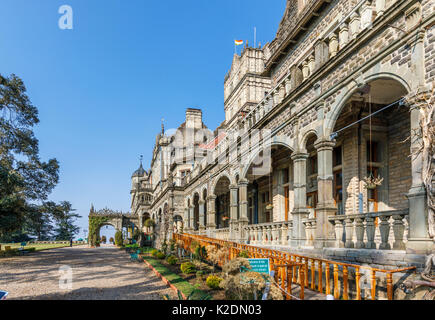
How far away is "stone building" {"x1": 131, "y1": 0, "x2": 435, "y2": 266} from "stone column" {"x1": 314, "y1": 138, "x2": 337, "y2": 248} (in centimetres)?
3

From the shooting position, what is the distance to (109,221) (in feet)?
189

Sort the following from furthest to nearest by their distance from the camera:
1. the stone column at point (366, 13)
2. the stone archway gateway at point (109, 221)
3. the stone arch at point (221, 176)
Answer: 1. the stone archway gateway at point (109, 221)
2. the stone arch at point (221, 176)
3. the stone column at point (366, 13)

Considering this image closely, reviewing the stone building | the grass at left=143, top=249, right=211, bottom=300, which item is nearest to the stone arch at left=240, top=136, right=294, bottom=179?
the stone building

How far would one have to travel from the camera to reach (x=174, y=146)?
47.0m

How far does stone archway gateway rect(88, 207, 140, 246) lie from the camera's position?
5525 centimetres

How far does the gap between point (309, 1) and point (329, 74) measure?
682cm

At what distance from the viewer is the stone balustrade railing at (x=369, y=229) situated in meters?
7.57

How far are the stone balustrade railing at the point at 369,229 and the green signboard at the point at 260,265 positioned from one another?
9.72 ft

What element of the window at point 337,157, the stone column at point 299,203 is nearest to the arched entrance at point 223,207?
the window at point 337,157

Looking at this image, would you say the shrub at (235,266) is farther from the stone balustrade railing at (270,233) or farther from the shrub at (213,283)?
the stone balustrade railing at (270,233)

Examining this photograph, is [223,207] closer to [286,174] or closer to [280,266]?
[286,174]

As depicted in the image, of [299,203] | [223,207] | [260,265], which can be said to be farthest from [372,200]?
[223,207]

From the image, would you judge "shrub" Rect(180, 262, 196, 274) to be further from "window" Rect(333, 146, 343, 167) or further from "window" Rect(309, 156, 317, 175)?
"window" Rect(333, 146, 343, 167)
